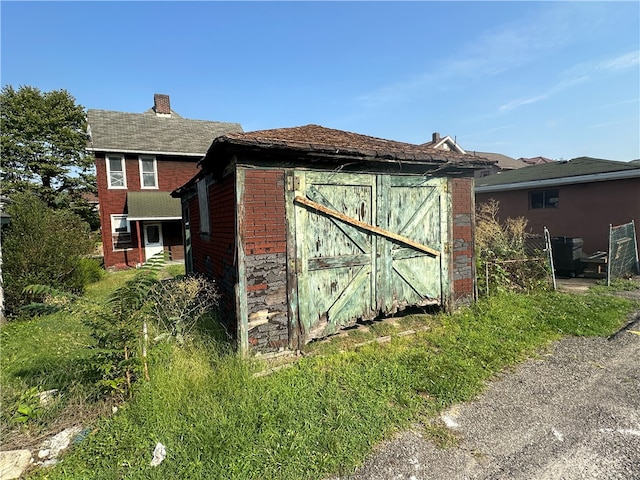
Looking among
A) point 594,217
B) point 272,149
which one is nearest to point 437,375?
point 272,149

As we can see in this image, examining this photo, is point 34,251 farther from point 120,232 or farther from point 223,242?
point 120,232

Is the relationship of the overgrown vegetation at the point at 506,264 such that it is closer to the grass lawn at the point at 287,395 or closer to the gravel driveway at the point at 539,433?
the grass lawn at the point at 287,395

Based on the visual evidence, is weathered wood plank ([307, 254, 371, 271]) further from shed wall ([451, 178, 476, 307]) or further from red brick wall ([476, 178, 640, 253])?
red brick wall ([476, 178, 640, 253])

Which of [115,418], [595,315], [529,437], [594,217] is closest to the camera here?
[529,437]

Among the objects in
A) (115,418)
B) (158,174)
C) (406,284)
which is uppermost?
(158,174)

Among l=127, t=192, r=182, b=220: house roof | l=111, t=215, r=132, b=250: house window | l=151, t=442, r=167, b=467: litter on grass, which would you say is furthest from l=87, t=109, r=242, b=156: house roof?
l=151, t=442, r=167, b=467: litter on grass

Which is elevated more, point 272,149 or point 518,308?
point 272,149

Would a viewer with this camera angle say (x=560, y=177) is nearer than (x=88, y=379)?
No

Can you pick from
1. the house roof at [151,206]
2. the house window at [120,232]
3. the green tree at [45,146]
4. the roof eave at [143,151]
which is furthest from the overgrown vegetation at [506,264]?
the green tree at [45,146]

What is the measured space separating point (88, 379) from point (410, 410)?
144 inches

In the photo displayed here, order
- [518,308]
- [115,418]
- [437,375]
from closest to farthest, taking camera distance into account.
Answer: [115,418] < [437,375] < [518,308]

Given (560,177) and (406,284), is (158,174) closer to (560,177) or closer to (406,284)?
(406,284)

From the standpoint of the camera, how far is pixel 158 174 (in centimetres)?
1634

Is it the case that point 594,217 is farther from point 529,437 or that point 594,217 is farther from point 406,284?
point 529,437
